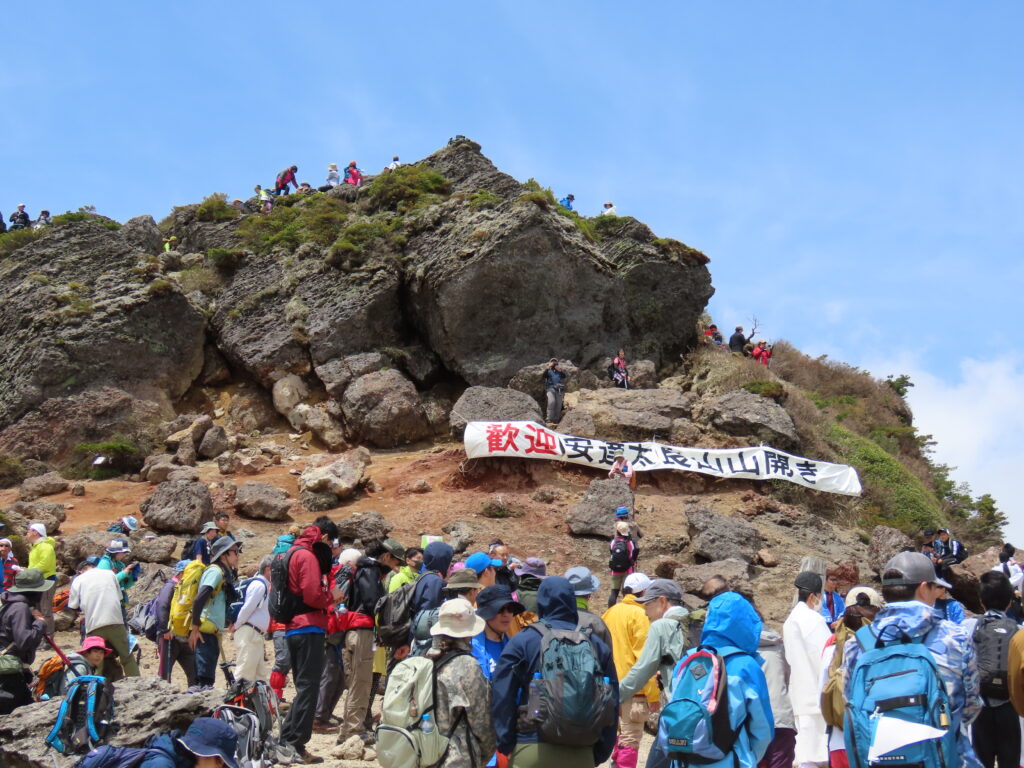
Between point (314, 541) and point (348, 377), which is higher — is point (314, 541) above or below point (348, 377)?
below

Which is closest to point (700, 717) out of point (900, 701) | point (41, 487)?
point (900, 701)

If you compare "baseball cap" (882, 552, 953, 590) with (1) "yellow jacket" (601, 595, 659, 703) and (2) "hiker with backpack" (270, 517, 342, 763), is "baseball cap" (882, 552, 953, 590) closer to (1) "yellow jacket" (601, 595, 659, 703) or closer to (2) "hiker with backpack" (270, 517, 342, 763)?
(1) "yellow jacket" (601, 595, 659, 703)

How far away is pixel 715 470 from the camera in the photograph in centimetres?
1803

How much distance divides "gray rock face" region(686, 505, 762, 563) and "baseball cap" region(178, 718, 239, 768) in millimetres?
11206

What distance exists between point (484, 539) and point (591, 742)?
34.8 feet

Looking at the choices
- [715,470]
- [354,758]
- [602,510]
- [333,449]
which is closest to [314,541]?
[354,758]

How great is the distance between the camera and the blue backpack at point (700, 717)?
4.25 metres

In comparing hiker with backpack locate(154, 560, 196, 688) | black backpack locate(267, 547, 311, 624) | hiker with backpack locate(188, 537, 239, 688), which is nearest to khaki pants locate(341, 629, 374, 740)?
black backpack locate(267, 547, 311, 624)

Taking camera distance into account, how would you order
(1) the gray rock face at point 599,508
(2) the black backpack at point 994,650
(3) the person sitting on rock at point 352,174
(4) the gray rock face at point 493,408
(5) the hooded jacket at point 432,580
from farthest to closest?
(3) the person sitting on rock at point 352,174 → (4) the gray rock face at point 493,408 → (1) the gray rock face at point 599,508 → (5) the hooded jacket at point 432,580 → (2) the black backpack at point 994,650

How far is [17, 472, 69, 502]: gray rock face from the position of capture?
1845cm

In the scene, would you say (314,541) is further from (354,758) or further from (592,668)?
(592,668)

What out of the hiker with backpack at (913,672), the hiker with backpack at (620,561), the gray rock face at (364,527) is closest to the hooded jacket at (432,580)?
the hiker with backpack at (620,561)

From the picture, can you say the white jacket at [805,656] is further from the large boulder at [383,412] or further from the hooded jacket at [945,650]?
the large boulder at [383,412]

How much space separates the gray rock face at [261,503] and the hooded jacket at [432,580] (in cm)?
964
